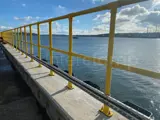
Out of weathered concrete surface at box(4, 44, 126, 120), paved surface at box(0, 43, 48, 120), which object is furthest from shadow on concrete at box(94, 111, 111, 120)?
paved surface at box(0, 43, 48, 120)

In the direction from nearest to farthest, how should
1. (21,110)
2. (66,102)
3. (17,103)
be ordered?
(66,102) < (21,110) < (17,103)

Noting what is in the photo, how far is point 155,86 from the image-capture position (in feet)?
25.0

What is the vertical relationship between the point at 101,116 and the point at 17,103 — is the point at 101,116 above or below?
above

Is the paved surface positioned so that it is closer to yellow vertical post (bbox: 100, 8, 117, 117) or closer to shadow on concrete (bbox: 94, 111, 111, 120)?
shadow on concrete (bbox: 94, 111, 111, 120)

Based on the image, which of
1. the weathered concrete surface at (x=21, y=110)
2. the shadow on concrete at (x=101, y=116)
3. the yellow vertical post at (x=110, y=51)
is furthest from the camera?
the weathered concrete surface at (x=21, y=110)

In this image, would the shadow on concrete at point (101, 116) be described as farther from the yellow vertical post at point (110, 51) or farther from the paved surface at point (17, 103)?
the paved surface at point (17, 103)

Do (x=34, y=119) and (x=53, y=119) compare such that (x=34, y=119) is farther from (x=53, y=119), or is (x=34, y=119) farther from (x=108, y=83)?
(x=108, y=83)

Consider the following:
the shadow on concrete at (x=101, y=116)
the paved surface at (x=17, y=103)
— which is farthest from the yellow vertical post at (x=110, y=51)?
the paved surface at (x=17, y=103)

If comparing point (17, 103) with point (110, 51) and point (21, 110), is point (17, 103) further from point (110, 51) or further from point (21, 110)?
point (110, 51)

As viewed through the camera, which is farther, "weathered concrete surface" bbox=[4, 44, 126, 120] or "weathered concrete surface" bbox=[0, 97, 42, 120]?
"weathered concrete surface" bbox=[0, 97, 42, 120]

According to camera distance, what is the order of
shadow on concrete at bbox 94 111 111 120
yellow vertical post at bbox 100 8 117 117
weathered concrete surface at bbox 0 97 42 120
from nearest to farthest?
1. yellow vertical post at bbox 100 8 117 117
2. shadow on concrete at bbox 94 111 111 120
3. weathered concrete surface at bbox 0 97 42 120

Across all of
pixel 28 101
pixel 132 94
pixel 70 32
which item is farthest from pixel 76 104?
pixel 132 94

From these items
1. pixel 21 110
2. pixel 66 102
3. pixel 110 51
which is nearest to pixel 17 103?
pixel 21 110

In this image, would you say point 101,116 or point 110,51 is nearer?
point 110,51
